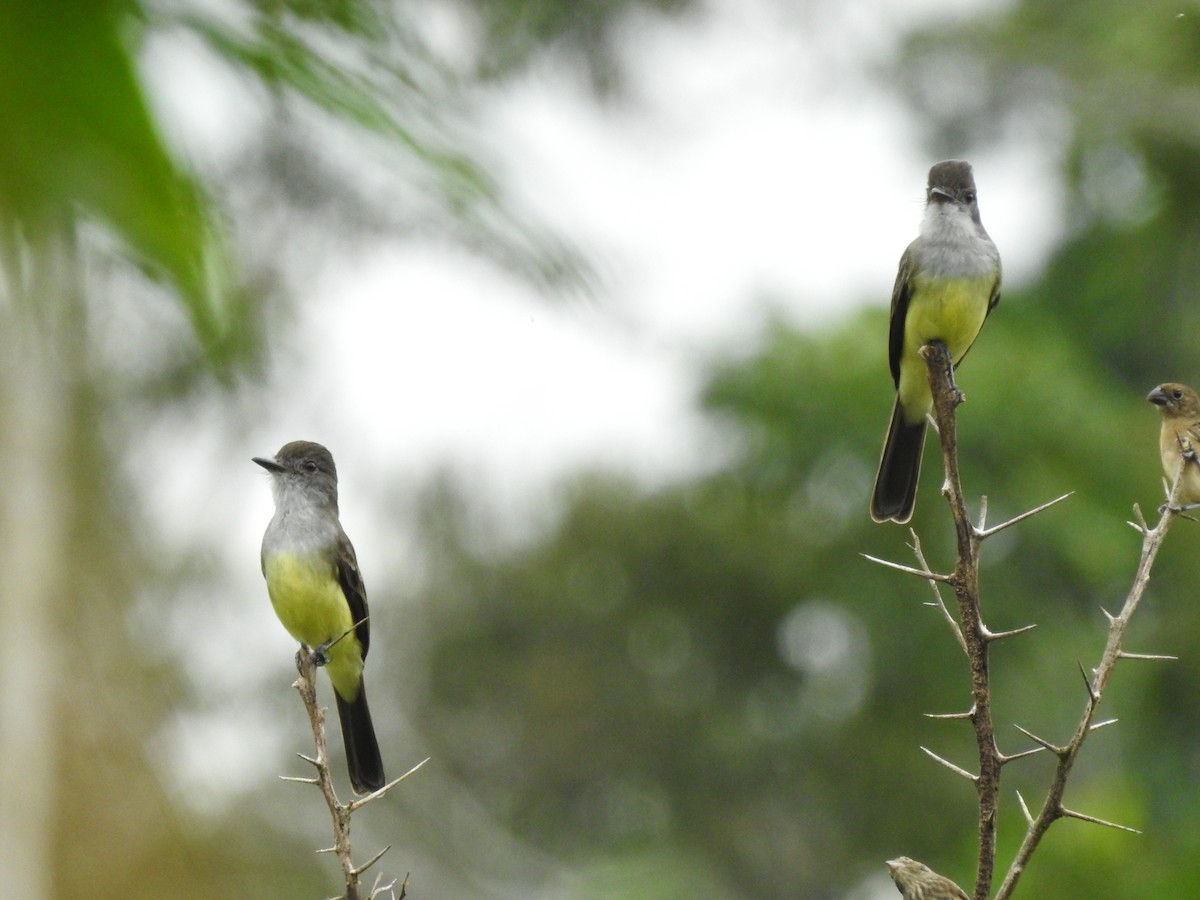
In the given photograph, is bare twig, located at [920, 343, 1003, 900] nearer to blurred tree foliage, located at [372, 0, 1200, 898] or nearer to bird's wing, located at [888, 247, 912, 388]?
bird's wing, located at [888, 247, 912, 388]

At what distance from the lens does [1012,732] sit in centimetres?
1895

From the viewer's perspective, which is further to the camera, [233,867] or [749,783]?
[749,783]

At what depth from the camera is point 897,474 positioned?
4.35 meters

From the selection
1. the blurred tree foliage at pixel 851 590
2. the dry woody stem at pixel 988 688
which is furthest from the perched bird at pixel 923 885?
the blurred tree foliage at pixel 851 590

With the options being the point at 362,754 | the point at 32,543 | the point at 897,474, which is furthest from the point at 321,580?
the point at 32,543

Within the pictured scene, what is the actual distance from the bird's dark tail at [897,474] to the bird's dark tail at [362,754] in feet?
5.67

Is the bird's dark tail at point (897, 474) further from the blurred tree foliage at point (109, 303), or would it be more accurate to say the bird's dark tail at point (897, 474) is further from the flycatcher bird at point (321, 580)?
the blurred tree foliage at point (109, 303)

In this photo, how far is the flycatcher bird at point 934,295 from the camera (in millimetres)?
4270

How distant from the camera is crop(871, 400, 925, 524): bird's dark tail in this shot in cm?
427

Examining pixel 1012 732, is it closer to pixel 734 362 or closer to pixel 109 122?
pixel 734 362

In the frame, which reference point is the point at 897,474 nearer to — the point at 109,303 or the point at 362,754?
the point at 362,754

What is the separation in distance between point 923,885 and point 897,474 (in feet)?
6.65

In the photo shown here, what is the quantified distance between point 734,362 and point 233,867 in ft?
56.2

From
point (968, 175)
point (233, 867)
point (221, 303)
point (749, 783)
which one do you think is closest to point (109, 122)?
point (221, 303)
